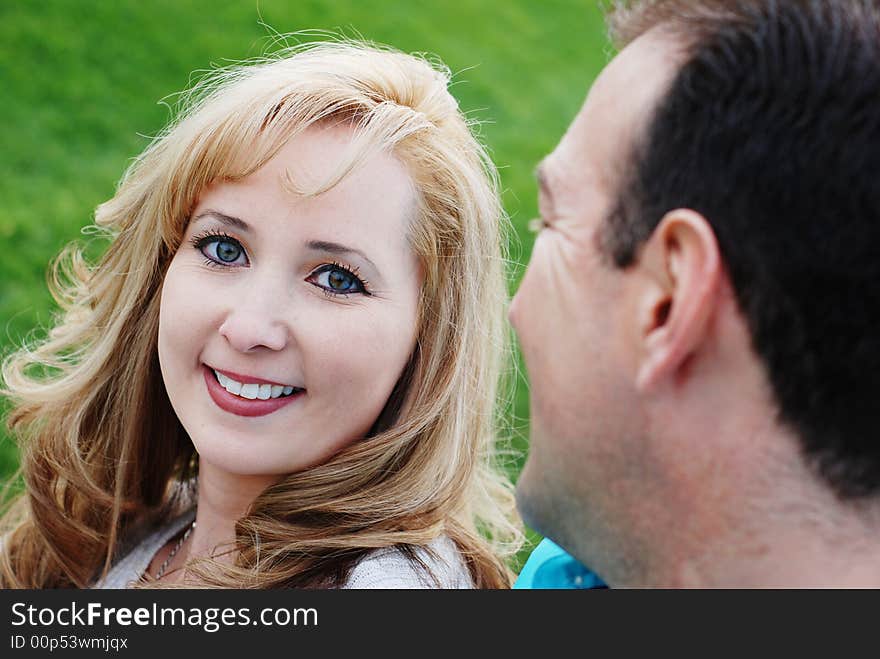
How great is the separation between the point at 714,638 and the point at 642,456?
1.01 feet

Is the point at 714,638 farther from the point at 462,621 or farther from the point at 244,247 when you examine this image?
the point at 244,247

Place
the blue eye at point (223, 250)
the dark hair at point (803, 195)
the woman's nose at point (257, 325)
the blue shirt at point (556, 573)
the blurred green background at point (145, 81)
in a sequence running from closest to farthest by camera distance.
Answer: the dark hair at point (803, 195), the blue shirt at point (556, 573), the woman's nose at point (257, 325), the blue eye at point (223, 250), the blurred green background at point (145, 81)

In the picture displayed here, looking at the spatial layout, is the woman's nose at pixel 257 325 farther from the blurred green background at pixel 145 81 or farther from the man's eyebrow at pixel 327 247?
the blurred green background at pixel 145 81

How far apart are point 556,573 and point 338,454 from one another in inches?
24.6

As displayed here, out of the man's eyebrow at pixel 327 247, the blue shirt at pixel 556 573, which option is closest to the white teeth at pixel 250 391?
the man's eyebrow at pixel 327 247

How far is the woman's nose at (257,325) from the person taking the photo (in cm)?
229

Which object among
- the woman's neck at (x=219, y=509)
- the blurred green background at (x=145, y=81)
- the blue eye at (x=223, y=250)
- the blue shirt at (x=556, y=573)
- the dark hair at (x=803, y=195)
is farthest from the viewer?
the blurred green background at (x=145, y=81)

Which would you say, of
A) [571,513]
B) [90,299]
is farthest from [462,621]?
[90,299]

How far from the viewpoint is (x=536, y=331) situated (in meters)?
1.83

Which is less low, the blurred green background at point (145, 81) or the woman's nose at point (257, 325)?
the blurred green background at point (145, 81)

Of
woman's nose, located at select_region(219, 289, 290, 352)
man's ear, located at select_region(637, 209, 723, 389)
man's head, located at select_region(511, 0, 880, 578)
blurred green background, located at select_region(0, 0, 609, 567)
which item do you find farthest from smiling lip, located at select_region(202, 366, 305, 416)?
blurred green background, located at select_region(0, 0, 609, 567)

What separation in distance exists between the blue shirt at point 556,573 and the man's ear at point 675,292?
598mm

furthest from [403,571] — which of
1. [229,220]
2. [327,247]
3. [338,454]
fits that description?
[229,220]

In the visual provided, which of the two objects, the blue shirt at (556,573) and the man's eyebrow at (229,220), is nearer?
the blue shirt at (556,573)
